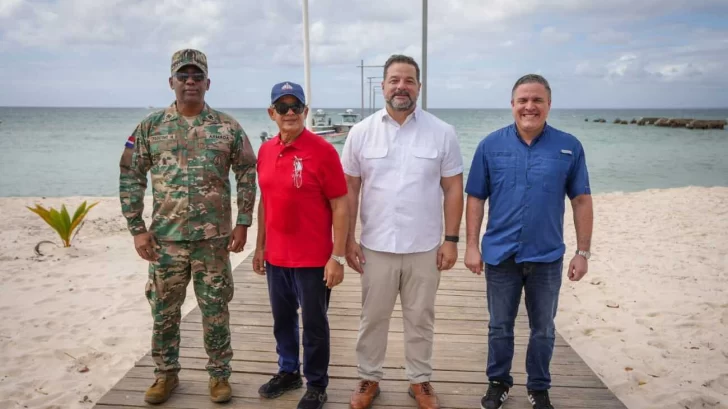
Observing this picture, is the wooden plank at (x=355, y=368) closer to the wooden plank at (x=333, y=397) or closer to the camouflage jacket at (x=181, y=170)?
the wooden plank at (x=333, y=397)

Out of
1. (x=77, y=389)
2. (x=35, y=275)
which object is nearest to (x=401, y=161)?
(x=77, y=389)

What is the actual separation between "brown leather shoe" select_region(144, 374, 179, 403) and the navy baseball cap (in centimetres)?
157

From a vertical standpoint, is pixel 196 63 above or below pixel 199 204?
above

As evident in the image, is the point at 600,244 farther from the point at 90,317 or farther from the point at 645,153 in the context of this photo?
the point at 645,153

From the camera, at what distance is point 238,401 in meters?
2.79

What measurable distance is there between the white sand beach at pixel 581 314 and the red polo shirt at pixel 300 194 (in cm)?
206

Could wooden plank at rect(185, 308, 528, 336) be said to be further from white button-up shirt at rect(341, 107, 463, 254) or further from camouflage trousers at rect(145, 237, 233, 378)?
white button-up shirt at rect(341, 107, 463, 254)

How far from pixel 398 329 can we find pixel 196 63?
2.33 metres

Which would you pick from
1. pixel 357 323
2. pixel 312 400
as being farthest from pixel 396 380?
pixel 357 323

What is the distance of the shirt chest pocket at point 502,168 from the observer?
2.54 m

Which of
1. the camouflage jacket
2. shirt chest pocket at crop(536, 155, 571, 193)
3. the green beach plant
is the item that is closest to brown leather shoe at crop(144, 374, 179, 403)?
the camouflage jacket

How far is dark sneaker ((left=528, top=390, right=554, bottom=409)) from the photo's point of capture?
2.70m

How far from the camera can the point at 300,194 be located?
252 cm

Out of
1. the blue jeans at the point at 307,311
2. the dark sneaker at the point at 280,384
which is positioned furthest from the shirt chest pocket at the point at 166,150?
the dark sneaker at the point at 280,384
